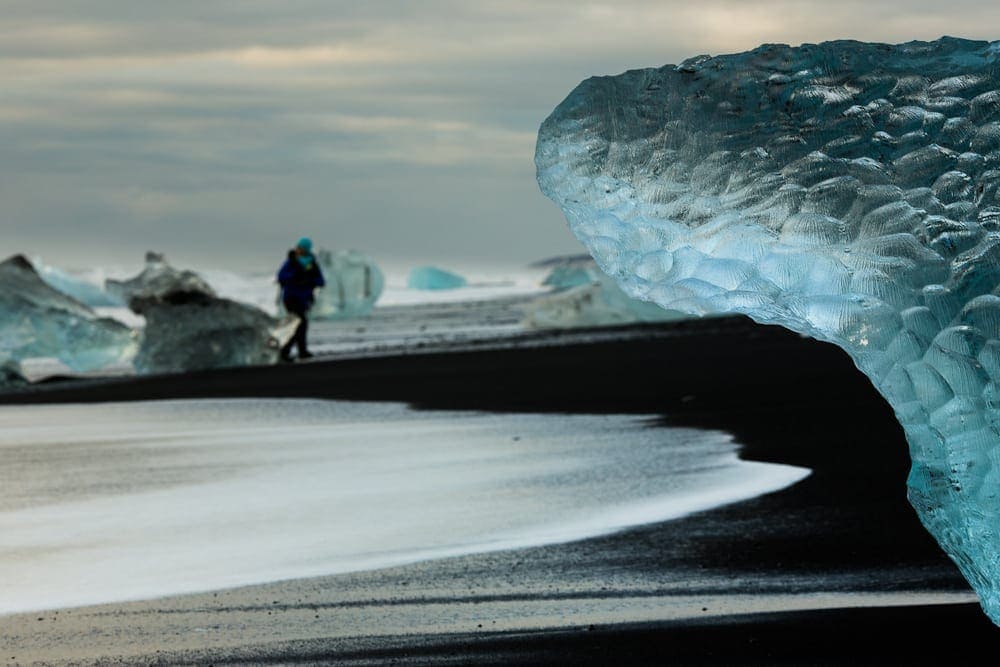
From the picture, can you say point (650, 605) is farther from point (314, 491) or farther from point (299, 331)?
point (299, 331)

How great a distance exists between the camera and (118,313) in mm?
34344

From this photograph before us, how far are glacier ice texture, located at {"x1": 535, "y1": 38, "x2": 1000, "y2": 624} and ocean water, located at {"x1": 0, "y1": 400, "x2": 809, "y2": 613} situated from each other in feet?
5.85

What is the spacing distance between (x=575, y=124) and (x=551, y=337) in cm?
1460

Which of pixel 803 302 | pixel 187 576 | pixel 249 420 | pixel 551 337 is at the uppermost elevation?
pixel 803 302

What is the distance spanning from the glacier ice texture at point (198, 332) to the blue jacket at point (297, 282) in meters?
0.53

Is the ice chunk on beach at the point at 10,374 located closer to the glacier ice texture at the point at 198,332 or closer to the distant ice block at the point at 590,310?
the glacier ice texture at the point at 198,332

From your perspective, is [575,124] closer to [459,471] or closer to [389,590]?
[389,590]

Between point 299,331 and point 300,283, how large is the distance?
77cm

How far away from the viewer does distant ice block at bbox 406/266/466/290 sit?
4453 cm

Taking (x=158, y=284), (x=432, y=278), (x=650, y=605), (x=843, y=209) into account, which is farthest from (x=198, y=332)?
(x=432, y=278)

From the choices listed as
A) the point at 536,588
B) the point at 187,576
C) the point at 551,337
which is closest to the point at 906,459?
the point at 536,588

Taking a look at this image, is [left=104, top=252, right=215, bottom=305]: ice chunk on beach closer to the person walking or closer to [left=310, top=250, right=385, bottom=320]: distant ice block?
the person walking

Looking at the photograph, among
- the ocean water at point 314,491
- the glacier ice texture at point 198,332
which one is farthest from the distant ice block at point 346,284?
the ocean water at point 314,491

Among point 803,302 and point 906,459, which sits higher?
point 803,302
